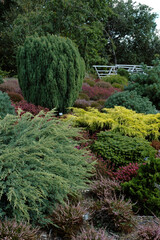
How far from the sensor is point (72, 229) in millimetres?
2262

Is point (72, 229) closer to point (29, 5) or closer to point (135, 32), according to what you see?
point (29, 5)

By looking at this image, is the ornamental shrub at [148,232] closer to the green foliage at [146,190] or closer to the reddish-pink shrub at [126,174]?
the green foliage at [146,190]

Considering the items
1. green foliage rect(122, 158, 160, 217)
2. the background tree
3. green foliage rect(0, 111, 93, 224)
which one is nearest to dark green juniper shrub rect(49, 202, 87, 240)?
green foliage rect(0, 111, 93, 224)

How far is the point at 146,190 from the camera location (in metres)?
2.79

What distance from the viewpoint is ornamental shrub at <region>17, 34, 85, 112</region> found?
6195 millimetres

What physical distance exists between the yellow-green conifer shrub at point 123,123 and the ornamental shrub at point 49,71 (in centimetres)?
122

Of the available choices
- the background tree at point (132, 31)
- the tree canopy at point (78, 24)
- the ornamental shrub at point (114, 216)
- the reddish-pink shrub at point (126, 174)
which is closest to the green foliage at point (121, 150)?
the reddish-pink shrub at point (126, 174)

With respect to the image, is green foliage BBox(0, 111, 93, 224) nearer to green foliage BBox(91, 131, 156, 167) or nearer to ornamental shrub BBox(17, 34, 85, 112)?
green foliage BBox(91, 131, 156, 167)

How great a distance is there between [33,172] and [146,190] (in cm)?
133

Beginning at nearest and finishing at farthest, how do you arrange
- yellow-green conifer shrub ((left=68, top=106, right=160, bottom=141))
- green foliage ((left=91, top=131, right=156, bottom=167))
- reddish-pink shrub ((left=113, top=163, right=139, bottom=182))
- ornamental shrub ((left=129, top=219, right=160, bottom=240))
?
ornamental shrub ((left=129, top=219, right=160, bottom=240))
reddish-pink shrub ((left=113, top=163, right=139, bottom=182))
green foliage ((left=91, top=131, right=156, bottom=167))
yellow-green conifer shrub ((left=68, top=106, right=160, bottom=141))

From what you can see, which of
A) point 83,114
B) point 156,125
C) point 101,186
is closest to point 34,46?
point 83,114

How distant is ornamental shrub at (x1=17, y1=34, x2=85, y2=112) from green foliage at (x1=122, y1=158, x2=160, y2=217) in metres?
3.84

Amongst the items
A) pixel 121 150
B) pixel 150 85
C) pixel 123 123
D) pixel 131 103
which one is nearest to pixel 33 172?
pixel 121 150

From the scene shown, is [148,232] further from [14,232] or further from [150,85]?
[150,85]
